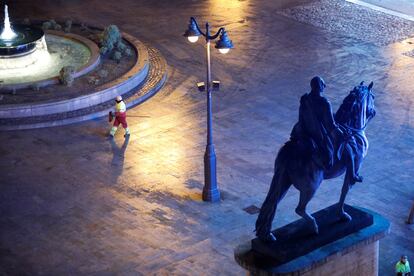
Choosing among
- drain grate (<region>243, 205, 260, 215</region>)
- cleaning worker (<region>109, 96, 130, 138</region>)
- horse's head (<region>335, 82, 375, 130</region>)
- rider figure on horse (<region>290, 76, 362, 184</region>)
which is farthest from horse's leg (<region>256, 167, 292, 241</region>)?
cleaning worker (<region>109, 96, 130, 138</region>)

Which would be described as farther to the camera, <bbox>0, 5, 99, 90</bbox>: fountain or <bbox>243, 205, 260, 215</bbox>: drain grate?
<bbox>0, 5, 99, 90</bbox>: fountain

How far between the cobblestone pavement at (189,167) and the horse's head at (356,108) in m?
5.74

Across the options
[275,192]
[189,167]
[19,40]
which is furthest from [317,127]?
[19,40]

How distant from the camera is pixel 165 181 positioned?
98.8ft

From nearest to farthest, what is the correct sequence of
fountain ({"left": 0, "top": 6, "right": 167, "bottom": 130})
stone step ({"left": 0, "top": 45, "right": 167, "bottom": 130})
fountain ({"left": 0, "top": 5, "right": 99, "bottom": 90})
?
stone step ({"left": 0, "top": 45, "right": 167, "bottom": 130}) < fountain ({"left": 0, "top": 6, "right": 167, "bottom": 130}) < fountain ({"left": 0, "top": 5, "right": 99, "bottom": 90})

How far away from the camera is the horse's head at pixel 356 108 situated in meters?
21.0

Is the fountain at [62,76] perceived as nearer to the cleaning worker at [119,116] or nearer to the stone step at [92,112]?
the stone step at [92,112]

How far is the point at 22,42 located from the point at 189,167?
969cm

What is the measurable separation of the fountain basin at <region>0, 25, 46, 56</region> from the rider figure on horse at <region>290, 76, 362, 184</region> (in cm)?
1845

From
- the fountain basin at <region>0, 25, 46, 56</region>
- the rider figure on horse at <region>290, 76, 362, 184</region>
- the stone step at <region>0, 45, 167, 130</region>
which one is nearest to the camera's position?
the rider figure on horse at <region>290, 76, 362, 184</region>

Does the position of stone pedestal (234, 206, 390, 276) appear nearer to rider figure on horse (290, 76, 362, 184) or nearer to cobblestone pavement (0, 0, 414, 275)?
rider figure on horse (290, 76, 362, 184)

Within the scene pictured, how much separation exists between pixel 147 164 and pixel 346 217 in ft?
35.2

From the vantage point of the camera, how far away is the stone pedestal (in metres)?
20.6

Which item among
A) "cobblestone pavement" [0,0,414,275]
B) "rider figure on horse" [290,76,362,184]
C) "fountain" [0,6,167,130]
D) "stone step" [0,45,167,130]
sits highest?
"rider figure on horse" [290,76,362,184]
